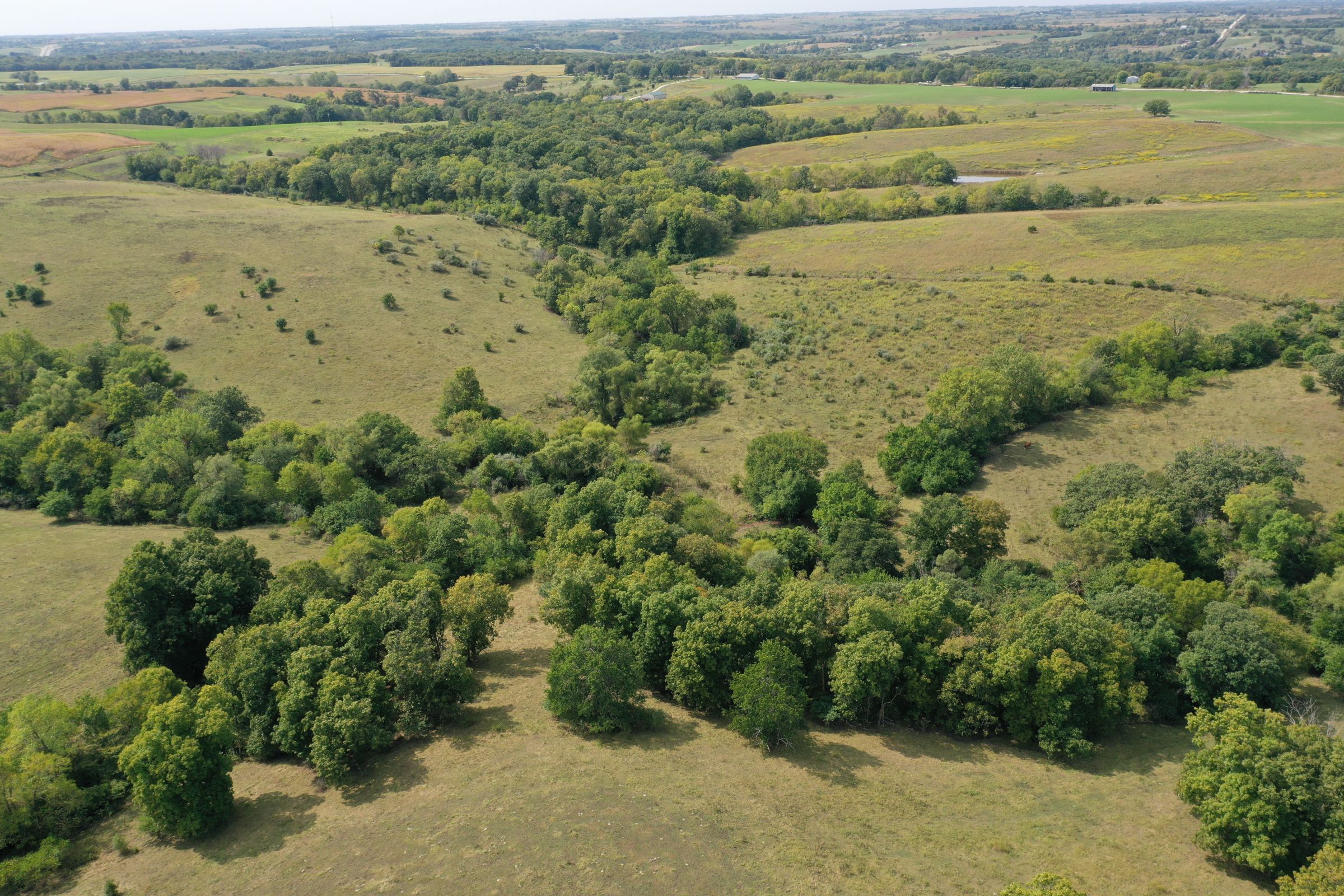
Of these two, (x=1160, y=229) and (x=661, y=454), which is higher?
(x=1160, y=229)

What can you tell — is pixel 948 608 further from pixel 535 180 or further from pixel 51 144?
pixel 51 144

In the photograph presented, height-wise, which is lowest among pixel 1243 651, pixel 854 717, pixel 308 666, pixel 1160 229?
pixel 854 717

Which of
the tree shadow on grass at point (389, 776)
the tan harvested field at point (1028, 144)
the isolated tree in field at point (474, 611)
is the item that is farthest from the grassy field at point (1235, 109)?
the tree shadow on grass at point (389, 776)

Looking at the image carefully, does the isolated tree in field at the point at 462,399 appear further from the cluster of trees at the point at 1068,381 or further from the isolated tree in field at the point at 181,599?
the cluster of trees at the point at 1068,381

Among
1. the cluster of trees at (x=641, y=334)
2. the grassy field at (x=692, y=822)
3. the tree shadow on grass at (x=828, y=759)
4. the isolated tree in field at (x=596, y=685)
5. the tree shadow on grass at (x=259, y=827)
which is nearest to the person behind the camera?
the grassy field at (x=692, y=822)

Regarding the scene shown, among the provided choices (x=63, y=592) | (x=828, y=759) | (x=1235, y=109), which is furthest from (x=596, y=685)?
(x=1235, y=109)

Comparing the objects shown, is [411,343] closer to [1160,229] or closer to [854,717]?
[854,717]

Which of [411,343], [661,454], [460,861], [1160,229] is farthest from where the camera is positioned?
[1160,229]

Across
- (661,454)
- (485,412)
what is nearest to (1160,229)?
(661,454)
